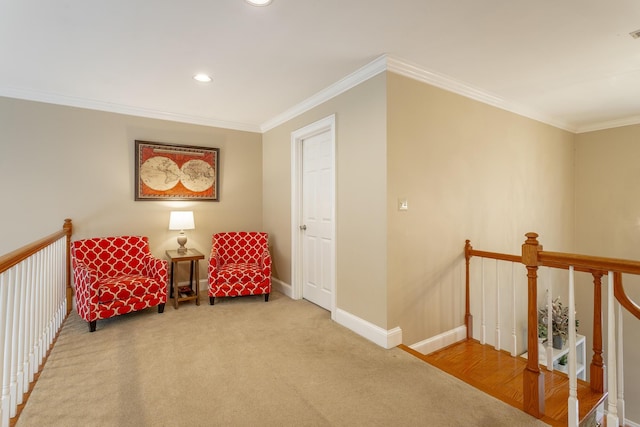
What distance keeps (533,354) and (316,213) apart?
8.01ft

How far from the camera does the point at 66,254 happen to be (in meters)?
3.52

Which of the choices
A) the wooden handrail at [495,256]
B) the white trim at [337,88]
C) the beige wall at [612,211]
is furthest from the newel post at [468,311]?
the beige wall at [612,211]

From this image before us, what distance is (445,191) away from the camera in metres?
3.09

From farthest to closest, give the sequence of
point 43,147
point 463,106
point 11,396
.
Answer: point 43,147, point 463,106, point 11,396

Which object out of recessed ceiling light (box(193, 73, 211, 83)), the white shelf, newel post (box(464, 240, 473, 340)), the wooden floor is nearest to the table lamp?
recessed ceiling light (box(193, 73, 211, 83))

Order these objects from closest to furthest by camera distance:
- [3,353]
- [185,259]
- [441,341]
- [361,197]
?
[3,353] < [361,197] < [441,341] < [185,259]

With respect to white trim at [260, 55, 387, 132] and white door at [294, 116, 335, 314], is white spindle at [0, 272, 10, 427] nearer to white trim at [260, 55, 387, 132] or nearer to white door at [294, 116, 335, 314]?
white door at [294, 116, 335, 314]

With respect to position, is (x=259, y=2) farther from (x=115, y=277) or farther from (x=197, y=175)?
(x=115, y=277)

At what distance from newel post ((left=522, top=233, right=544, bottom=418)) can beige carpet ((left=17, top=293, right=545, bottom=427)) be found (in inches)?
3.6

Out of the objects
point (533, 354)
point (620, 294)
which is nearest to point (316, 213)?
point (533, 354)

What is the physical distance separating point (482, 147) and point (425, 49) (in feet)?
4.75

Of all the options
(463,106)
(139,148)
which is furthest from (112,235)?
(463,106)

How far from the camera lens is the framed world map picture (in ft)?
13.1

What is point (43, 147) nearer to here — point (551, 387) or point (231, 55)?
point (231, 55)
